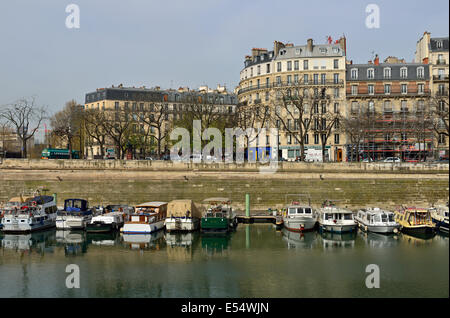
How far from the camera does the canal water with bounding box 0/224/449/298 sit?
77.0ft

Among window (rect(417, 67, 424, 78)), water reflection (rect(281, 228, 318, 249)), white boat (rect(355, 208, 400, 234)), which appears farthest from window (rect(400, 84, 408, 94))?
water reflection (rect(281, 228, 318, 249))

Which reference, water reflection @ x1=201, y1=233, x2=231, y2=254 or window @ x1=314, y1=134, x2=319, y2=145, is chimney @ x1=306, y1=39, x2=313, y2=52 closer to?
window @ x1=314, y1=134, x2=319, y2=145

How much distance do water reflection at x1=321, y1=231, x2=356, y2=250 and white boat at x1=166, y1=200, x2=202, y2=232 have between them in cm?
1155

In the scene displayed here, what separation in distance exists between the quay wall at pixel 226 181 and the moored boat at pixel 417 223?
29.9ft

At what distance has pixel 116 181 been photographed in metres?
51.1

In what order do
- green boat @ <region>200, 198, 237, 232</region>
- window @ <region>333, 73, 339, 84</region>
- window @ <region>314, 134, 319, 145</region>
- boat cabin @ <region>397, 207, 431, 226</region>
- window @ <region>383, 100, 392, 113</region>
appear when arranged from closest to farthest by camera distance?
boat cabin @ <region>397, 207, 431, 226</region> → green boat @ <region>200, 198, 237, 232</region> → window @ <region>383, 100, 392, 113</region> → window @ <region>333, 73, 339, 84</region> → window @ <region>314, 134, 319, 145</region>

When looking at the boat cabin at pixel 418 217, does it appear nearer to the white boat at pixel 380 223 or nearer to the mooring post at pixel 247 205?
the white boat at pixel 380 223

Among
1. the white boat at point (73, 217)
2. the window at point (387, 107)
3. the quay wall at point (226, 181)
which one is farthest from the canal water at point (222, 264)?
the window at point (387, 107)

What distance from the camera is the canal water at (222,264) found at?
23.5m

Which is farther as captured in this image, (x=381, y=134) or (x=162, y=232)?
(x=381, y=134)

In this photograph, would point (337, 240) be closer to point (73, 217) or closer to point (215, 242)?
point (215, 242)

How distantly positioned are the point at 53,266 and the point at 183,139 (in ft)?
118
